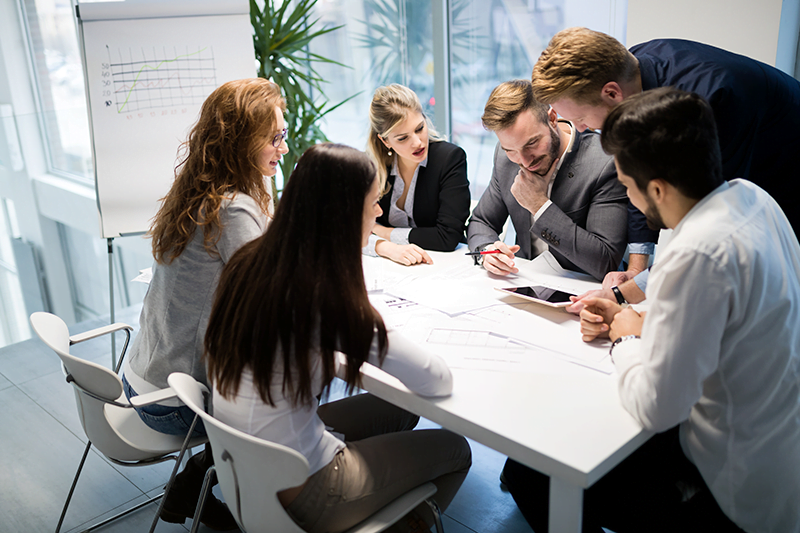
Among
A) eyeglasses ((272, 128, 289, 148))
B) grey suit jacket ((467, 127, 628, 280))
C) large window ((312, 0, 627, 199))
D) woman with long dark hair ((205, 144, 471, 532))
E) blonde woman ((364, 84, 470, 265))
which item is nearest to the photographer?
woman with long dark hair ((205, 144, 471, 532))

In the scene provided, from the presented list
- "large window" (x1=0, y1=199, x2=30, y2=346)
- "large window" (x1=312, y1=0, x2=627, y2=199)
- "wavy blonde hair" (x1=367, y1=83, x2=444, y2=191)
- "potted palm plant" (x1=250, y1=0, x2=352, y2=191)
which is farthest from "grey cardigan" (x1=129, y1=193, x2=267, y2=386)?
"large window" (x1=312, y1=0, x2=627, y2=199)

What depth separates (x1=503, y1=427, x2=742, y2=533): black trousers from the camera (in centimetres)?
124

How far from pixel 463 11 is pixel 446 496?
379 cm

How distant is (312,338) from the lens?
1190 mm

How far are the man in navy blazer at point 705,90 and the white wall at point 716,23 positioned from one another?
0.84 meters

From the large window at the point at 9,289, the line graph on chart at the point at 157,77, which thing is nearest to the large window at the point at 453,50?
the line graph on chart at the point at 157,77

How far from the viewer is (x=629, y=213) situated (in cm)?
205

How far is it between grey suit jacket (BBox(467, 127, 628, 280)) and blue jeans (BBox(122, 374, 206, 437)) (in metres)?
1.17

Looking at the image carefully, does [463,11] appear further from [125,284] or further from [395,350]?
[395,350]

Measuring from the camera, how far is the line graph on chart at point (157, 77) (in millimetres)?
2881

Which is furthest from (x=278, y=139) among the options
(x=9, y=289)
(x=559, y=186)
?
(x=9, y=289)

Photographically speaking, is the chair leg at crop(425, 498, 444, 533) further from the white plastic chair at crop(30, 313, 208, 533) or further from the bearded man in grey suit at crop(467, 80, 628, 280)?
the bearded man in grey suit at crop(467, 80, 628, 280)

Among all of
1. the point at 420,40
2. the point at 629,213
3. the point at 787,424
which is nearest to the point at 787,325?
the point at 787,424

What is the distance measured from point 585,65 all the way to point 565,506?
1193mm
